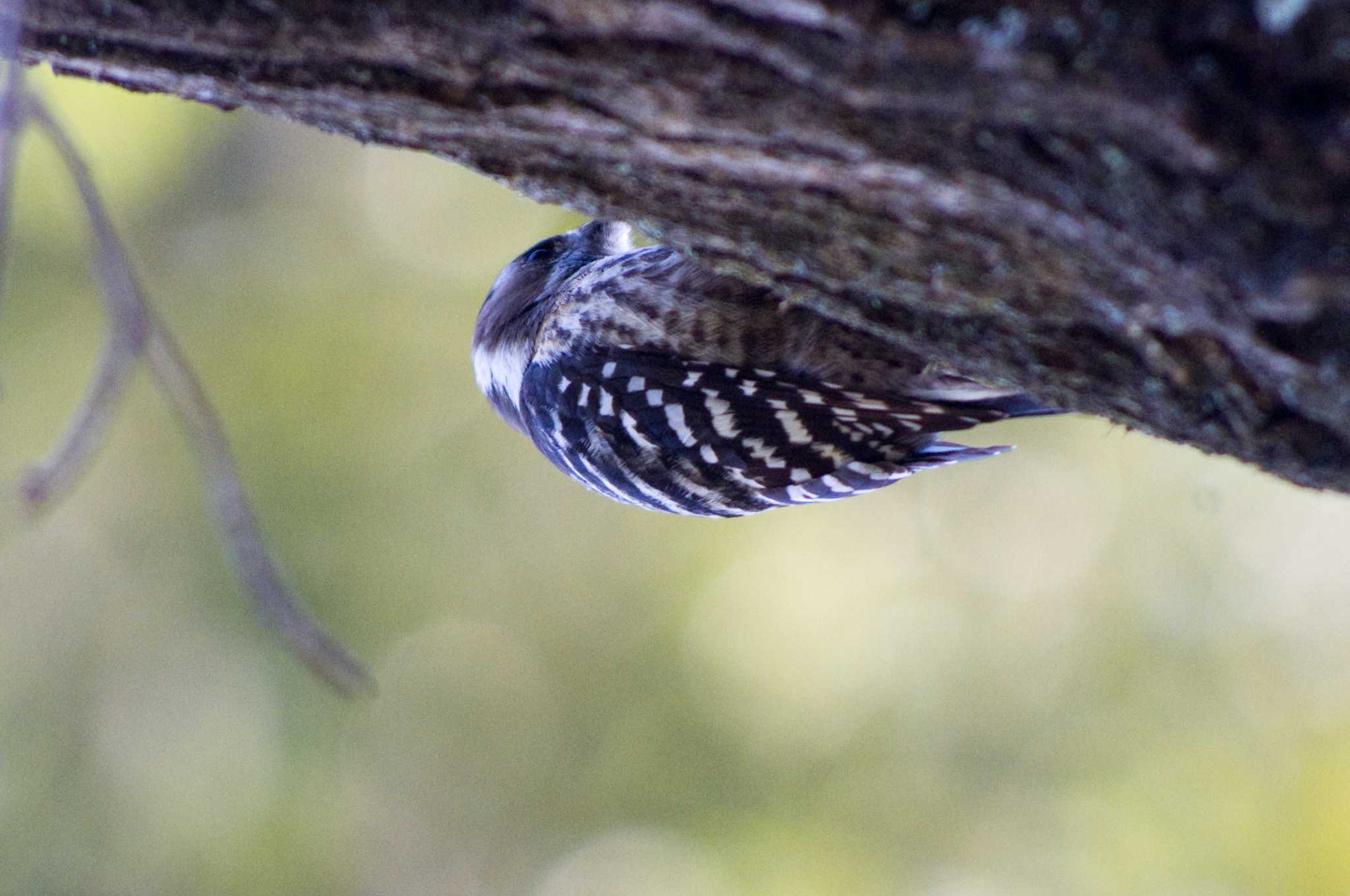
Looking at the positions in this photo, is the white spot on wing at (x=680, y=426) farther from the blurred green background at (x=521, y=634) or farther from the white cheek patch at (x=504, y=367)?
the blurred green background at (x=521, y=634)

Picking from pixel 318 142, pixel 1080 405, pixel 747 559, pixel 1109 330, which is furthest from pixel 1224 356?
pixel 318 142

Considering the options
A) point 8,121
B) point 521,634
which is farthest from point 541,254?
point 521,634

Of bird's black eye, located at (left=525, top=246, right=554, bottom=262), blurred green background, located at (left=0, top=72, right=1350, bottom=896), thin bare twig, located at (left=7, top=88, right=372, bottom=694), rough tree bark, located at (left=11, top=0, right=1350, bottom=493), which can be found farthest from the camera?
blurred green background, located at (left=0, top=72, right=1350, bottom=896)

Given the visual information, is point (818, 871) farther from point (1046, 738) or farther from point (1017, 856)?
point (1046, 738)

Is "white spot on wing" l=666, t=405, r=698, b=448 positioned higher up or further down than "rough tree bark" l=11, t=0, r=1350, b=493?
further down

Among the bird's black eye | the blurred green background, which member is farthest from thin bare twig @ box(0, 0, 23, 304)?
the blurred green background

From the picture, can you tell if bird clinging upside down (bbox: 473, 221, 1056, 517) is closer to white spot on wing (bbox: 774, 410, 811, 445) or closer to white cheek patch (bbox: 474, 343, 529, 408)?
white spot on wing (bbox: 774, 410, 811, 445)
